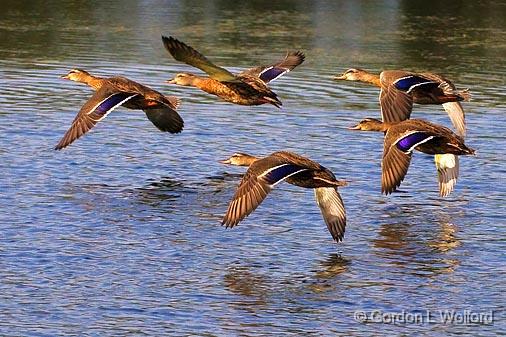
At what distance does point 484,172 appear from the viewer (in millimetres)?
16953

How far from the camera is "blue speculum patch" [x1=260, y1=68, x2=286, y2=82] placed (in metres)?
18.3

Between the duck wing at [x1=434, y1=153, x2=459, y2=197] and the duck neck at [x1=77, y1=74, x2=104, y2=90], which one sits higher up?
the duck neck at [x1=77, y1=74, x2=104, y2=90]

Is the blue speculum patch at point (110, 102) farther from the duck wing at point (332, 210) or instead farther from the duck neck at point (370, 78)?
the duck neck at point (370, 78)

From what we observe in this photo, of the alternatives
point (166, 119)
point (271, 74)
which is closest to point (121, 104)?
point (166, 119)

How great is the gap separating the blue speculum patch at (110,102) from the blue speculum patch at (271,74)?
223 cm

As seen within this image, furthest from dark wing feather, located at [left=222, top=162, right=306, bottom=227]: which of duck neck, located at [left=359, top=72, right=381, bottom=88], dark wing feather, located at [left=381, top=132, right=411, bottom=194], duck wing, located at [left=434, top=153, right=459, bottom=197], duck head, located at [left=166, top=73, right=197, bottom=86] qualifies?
duck neck, located at [left=359, top=72, right=381, bottom=88]

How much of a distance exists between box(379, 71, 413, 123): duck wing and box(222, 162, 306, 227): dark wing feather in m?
3.04

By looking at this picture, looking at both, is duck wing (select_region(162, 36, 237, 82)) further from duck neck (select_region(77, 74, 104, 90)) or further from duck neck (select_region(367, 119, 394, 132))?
duck neck (select_region(77, 74, 104, 90))

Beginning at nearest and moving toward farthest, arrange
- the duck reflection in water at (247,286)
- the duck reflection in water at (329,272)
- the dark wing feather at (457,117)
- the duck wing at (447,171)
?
the duck reflection in water at (247,286)
the duck reflection in water at (329,272)
the duck wing at (447,171)
the dark wing feather at (457,117)

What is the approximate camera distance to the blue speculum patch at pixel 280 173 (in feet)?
44.6

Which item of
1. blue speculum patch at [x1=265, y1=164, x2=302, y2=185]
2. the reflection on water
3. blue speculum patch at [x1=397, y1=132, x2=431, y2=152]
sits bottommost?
the reflection on water

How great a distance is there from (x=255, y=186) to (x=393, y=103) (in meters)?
3.89

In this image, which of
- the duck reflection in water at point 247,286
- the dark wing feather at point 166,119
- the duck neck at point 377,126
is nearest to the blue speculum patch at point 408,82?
the duck neck at point 377,126

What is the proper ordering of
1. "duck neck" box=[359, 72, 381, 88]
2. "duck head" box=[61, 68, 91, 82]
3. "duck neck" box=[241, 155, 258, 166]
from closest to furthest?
"duck neck" box=[241, 155, 258, 166] → "duck head" box=[61, 68, 91, 82] → "duck neck" box=[359, 72, 381, 88]
